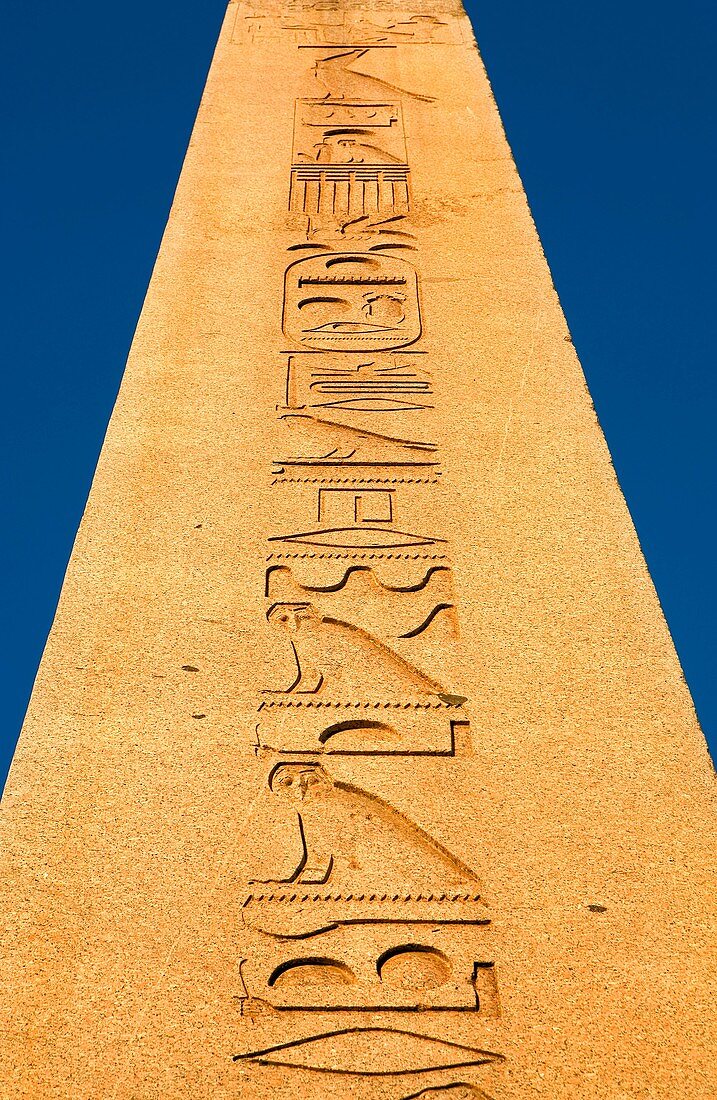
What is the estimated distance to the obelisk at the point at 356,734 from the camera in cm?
198

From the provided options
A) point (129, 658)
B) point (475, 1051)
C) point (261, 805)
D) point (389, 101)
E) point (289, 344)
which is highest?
point (389, 101)

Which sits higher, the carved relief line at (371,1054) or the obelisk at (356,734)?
the obelisk at (356,734)

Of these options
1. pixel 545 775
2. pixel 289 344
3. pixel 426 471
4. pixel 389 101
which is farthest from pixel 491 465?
pixel 389 101

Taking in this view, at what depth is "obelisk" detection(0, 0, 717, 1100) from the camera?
1.98 m

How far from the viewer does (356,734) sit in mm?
2408

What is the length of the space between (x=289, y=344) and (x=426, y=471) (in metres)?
0.53

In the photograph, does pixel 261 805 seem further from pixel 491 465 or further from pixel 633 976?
pixel 491 465

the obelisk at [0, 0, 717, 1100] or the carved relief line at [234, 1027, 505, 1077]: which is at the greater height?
the obelisk at [0, 0, 717, 1100]

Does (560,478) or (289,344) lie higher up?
(289,344)

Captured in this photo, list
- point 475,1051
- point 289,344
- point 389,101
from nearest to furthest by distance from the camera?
1. point 475,1051
2. point 289,344
3. point 389,101

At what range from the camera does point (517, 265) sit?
11.6 ft

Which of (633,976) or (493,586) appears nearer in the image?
(633,976)

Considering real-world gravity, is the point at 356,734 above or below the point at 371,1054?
above

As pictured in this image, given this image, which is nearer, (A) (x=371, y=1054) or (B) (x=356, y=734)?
(A) (x=371, y=1054)
